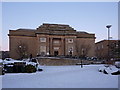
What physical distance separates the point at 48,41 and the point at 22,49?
9.86 m

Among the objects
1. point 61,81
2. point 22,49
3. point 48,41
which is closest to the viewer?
point 61,81

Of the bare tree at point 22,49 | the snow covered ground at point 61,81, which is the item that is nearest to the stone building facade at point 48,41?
the bare tree at point 22,49

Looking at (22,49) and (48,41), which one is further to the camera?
(48,41)

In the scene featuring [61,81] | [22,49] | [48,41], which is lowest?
[61,81]

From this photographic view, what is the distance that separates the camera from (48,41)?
61219mm

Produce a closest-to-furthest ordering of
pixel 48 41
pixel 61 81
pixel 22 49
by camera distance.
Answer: pixel 61 81
pixel 22 49
pixel 48 41

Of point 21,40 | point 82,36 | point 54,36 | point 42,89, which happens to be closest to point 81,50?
point 82,36

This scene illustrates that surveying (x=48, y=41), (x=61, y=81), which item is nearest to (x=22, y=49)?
(x=48, y=41)

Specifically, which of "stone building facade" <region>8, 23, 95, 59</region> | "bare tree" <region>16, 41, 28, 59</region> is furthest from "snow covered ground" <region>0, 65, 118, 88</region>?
"stone building facade" <region>8, 23, 95, 59</region>

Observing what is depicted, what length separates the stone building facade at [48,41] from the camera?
60.6 m

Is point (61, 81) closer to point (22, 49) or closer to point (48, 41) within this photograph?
point (22, 49)

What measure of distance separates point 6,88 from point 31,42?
172ft

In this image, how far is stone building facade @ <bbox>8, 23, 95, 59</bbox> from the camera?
60594 mm

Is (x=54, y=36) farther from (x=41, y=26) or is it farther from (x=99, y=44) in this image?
(x=99, y=44)
